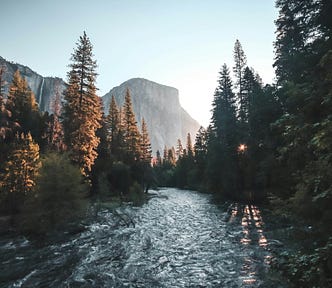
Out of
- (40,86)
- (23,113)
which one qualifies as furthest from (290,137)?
(40,86)

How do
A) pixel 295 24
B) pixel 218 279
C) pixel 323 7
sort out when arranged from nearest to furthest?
pixel 218 279, pixel 323 7, pixel 295 24

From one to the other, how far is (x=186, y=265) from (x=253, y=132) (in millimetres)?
19306

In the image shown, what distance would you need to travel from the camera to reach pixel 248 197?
2950cm

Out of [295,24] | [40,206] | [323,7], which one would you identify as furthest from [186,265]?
[295,24]

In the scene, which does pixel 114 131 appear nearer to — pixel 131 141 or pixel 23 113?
pixel 131 141

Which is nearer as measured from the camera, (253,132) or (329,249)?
(329,249)

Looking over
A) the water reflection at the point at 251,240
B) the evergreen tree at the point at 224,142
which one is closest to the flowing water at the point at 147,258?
the water reflection at the point at 251,240

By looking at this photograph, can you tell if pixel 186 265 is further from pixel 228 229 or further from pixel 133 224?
pixel 133 224

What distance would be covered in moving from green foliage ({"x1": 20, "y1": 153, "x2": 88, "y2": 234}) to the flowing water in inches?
60.8

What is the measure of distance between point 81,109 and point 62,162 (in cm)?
799

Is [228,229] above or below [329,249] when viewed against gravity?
below

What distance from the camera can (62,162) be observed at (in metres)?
17.1

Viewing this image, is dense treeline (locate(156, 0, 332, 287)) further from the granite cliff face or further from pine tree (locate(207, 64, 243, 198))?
the granite cliff face

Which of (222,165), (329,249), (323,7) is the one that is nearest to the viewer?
(329,249)
